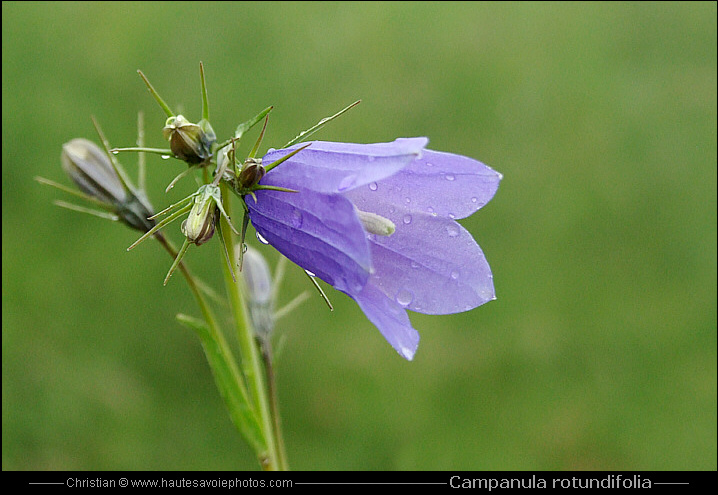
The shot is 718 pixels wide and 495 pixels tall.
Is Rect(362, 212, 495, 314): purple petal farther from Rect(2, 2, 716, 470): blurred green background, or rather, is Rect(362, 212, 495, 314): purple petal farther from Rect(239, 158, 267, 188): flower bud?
Rect(2, 2, 716, 470): blurred green background

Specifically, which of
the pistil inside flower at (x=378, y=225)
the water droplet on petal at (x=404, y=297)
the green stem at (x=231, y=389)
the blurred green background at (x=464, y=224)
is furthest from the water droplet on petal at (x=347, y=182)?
the blurred green background at (x=464, y=224)

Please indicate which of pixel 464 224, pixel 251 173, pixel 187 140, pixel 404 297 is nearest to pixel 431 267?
pixel 404 297

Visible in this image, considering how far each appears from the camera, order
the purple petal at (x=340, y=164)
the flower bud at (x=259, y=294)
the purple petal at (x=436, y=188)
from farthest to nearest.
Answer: the flower bud at (x=259, y=294)
the purple petal at (x=436, y=188)
the purple petal at (x=340, y=164)

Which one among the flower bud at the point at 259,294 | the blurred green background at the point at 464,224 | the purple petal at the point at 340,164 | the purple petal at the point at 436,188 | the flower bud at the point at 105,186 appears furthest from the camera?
the blurred green background at the point at 464,224

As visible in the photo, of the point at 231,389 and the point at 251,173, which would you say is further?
the point at 231,389

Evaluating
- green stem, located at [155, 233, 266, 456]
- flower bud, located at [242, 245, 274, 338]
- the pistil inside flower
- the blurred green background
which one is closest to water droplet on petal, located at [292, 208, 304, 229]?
the pistil inside flower

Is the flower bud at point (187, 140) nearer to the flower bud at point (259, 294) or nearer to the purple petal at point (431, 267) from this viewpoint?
the purple petal at point (431, 267)

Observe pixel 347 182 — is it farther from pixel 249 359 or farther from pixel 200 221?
pixel 249 359
